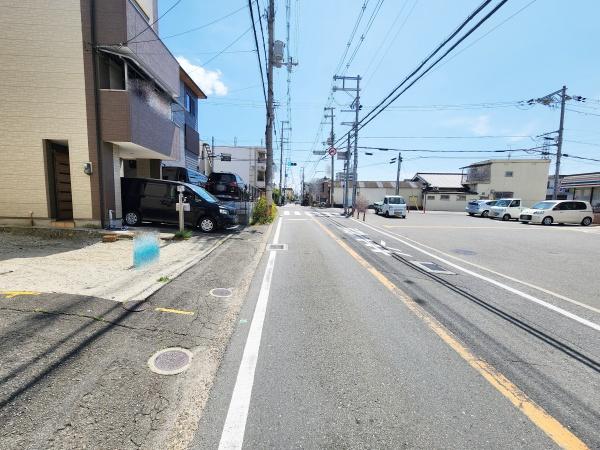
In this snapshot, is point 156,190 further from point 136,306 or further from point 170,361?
point 170,361

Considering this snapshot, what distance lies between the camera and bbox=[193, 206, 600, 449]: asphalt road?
7.29 feet

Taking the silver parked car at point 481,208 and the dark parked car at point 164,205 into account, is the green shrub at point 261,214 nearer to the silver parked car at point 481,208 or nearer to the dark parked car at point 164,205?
the dark parked car at point 164,205

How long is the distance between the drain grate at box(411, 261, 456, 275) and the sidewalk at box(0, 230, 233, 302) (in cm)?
538

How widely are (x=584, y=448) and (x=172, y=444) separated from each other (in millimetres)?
2762

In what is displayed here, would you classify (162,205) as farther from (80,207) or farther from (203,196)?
(80,207)

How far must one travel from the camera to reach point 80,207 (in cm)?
940

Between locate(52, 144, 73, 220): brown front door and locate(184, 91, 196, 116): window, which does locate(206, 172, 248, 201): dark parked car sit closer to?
locate(184, 91, 196, 116): window

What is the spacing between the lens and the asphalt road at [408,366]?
2223 mm

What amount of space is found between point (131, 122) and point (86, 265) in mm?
5039

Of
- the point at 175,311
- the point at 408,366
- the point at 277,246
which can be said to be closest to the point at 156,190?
the point at 277,246

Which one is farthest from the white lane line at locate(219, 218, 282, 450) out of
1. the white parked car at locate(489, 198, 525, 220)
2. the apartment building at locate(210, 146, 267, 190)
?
the apartment building at locate(210, 146, 267, 190)

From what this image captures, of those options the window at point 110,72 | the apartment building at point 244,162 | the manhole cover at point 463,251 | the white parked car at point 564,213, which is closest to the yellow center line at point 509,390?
the manhole cover at point 463,251

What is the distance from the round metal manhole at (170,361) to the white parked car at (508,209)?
29.8m

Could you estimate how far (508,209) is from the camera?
86.3 feet
